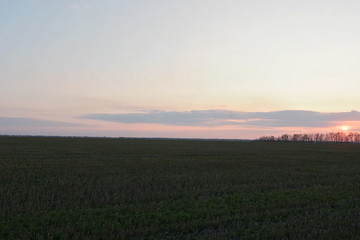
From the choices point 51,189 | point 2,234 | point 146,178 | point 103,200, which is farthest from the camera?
point 146,178

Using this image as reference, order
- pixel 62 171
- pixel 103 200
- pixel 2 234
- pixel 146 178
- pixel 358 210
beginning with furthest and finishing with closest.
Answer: pixel 62 171, pixel 146 178, pixel 103 200, pixel 358 210, pixel 2 234

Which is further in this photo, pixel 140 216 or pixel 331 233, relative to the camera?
pixel 140 216

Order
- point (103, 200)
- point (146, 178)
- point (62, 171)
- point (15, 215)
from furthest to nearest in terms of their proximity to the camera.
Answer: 1. point (62, 171)
2. point (146, 178)
3. point (103, 200)
4. point (15, 215)

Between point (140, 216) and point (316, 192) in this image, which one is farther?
point (316, 192)

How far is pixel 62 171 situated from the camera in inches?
727

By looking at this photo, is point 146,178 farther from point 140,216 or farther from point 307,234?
point 307,234

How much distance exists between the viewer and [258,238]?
7.31 meters

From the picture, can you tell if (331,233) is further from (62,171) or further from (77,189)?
(62,171)

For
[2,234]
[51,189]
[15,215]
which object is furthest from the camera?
[51,189]

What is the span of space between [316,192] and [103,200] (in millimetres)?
8335

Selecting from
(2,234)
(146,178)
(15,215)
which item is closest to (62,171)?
(146,178)

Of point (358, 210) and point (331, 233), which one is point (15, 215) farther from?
point (358, 210)

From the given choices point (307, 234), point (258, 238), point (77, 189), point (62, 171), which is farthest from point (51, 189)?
point (307, 234)

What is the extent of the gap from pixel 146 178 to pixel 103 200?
5.35 metres
